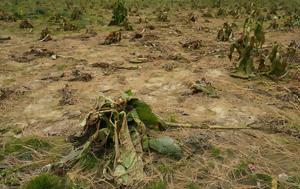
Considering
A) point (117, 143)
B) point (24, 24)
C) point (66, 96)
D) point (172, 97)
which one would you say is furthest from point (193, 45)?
point (117, 143)

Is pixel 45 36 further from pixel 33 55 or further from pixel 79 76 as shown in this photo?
pixel 79 76

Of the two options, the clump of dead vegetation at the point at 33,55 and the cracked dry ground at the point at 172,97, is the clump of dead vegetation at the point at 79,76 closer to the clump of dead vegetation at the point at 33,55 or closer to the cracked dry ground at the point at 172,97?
the cracked dry ground at the point at 172,97

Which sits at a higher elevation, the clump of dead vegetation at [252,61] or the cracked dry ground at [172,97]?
the clump of dead vegetation at [252,61]

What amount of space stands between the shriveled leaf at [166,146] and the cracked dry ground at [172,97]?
10cm

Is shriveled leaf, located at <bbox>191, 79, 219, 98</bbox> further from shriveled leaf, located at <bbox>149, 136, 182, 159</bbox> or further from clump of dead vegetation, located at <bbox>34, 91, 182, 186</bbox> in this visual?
shriveled leaf, located at <bbox>149, 136, 182, 159</bbox>

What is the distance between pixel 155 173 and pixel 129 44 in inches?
219

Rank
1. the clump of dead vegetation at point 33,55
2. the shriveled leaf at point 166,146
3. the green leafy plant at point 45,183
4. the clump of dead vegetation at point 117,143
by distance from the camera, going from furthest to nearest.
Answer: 1. the clump of dead vegetation at point 33,55
2. the shriveled leaf at point 166,146
3. the clump of dead vegetation at point 117,143
4. the green leafy plant at point 45,183

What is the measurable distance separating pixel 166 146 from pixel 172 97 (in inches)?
71.7

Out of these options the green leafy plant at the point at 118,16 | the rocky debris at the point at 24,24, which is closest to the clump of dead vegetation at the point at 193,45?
the green leafy plant at the point at 118,16

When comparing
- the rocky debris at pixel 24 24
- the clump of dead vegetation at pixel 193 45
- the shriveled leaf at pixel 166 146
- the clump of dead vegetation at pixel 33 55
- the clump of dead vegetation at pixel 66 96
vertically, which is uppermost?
the clump of dead vegetation at pixel 193 45

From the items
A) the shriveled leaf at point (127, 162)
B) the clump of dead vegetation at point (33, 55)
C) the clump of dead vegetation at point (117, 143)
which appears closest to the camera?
the shriveled leaf at point (127, 162)

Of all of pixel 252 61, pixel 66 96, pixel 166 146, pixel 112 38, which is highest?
pixel 252 61

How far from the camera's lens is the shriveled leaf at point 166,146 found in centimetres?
442

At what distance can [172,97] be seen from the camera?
20.3 ft
